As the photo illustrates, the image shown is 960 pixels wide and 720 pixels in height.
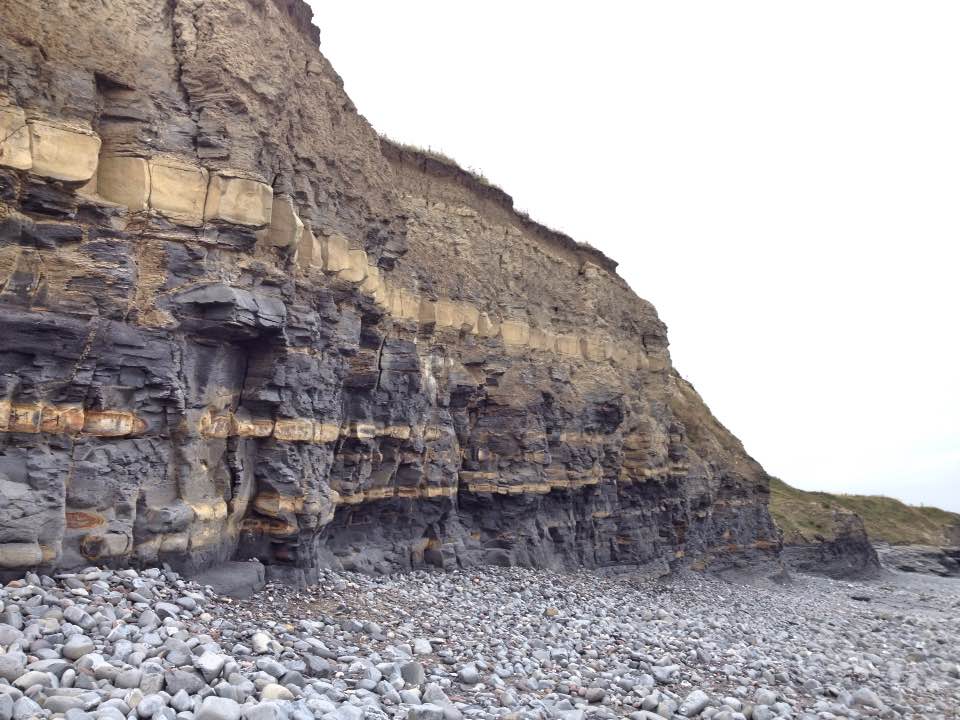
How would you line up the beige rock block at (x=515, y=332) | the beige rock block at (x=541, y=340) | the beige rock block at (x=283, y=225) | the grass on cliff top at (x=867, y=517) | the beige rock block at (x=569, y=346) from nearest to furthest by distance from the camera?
1. the beige rock block at (x=283, y=225)
2. the beige rock block at (x=515, y=332)
3. the beige rock block at (x=541, y=340)
4. the beige rock block at (x=569, y=346)
5. the grass on cliff top at (x=867, y=517)

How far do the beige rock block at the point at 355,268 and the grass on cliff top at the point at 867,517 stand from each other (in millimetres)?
31896

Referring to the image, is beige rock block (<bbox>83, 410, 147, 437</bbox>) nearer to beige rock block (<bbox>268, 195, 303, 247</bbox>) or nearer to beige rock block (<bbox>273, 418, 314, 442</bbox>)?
beige rock block (<bbox>273, 418, 314, 442</bbox>)

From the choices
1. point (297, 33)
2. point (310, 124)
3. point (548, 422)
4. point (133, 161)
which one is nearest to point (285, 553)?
point (133, 161)

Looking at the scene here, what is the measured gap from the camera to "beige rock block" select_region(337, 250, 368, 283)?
43.6 feet

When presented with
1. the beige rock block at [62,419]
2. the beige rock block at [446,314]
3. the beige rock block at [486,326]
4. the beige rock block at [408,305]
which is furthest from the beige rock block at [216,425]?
the beige rock block at [486,326]

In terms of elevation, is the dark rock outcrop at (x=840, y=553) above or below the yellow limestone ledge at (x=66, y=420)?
below

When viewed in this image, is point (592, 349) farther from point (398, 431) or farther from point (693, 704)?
point (693, 704)

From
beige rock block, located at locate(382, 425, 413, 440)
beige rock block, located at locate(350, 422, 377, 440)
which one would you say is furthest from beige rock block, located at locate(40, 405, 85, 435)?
beige rock block, located at locate(382, 425, 413, 440)

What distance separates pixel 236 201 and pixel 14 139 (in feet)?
9.21

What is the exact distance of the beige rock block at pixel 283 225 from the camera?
1088 cm

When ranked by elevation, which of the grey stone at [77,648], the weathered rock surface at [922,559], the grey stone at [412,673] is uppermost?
the grey stone at [77,648]

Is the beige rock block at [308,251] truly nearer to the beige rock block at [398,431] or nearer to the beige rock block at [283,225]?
the beige rock block at [283,225]

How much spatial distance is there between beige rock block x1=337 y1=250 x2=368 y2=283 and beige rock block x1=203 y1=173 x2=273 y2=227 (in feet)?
10.0

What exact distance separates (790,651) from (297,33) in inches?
676
